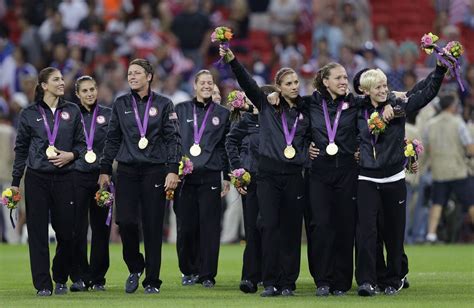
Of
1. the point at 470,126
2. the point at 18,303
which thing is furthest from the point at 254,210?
the point at 470,126

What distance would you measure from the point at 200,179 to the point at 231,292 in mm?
1804

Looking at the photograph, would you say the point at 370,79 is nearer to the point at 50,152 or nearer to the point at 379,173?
the point at 379,173

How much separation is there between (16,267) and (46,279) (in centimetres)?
491

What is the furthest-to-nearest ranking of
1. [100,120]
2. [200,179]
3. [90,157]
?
[200,179], [100,120], [90,157]

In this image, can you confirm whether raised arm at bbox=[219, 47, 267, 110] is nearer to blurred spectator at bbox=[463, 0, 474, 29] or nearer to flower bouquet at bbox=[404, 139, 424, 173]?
flower bouquet at bbox=[404, 139, 424, 173]

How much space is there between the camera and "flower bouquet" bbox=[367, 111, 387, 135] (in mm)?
14891

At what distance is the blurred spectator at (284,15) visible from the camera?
3067 centimetres

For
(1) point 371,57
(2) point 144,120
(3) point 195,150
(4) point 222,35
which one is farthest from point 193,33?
(4) point 222,35

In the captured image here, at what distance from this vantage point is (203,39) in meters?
29.9

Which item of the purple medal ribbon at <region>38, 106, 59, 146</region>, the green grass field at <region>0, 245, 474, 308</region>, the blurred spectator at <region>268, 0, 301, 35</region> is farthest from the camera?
the blurred spectator at <region>268, 0, 301, 35</region>

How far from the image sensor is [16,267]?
20.3m

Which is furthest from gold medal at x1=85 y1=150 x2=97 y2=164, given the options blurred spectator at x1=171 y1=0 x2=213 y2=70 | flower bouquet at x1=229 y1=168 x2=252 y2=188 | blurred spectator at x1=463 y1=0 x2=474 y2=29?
blurred spectator at x1=463 y1=0 x2=474 y2=29

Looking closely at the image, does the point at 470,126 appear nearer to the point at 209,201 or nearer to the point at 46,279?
the point at 209,201

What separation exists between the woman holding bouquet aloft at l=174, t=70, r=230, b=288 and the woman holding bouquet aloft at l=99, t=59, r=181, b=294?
1636 mm
